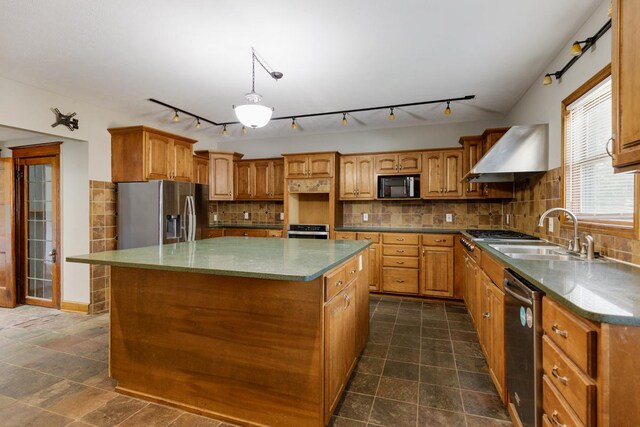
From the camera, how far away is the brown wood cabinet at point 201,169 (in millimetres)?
5207

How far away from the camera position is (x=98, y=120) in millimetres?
3914

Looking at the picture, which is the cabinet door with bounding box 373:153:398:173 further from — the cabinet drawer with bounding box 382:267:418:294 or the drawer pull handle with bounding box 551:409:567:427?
the drawer pull handle with bounding box 551:409:567:427

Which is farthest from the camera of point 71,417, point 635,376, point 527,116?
point 527,116

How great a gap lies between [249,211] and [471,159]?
385cm

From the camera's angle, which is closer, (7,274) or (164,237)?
(164,237)

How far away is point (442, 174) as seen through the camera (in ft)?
14.7

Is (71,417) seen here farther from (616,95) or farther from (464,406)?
(616,95)

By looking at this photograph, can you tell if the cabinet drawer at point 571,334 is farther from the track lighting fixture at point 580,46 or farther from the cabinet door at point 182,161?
the cabinet door at point 182,161

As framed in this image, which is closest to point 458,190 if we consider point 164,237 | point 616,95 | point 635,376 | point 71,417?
point 616,95

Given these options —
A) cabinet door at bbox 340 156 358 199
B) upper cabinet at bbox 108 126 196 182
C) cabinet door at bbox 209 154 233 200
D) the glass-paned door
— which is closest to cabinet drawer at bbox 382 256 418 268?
cabinet door at bbox 340 156 358 199

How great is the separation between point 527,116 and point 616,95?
91.6 inches

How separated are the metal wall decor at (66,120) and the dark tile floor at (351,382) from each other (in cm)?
222

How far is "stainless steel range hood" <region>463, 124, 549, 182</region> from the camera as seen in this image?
115 inches

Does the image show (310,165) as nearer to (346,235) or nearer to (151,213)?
(346,235)
